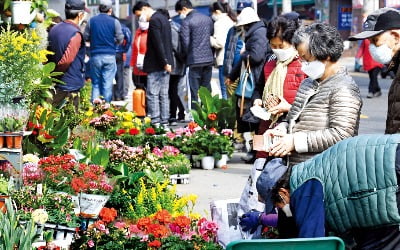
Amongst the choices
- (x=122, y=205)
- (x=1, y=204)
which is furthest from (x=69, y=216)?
(x=122, y=205)

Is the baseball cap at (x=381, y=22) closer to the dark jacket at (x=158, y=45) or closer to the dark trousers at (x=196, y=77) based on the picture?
the dark jacket at (x=158, y=45)

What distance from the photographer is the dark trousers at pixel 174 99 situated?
17.0 meters

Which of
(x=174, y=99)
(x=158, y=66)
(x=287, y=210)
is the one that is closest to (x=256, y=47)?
(x=158, y=66)

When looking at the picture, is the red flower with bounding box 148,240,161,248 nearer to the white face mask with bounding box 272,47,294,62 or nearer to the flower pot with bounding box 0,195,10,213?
the flower pot with bounding box 0,195,10,213

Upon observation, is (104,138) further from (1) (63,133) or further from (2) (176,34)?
(2) (176,34)

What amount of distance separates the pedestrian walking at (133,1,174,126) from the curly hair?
365 inches

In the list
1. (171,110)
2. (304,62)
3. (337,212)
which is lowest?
(171,110)

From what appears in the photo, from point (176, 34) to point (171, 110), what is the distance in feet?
4.21

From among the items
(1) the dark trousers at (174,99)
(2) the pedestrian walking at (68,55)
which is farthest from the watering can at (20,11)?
(1) the dark trousers at (174,99)

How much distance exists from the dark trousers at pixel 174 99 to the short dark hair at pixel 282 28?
27.7 ft

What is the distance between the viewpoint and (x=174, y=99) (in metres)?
17.0

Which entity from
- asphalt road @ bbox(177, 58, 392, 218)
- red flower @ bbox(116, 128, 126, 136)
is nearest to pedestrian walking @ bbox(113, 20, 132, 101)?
asphalt road @ bbox(177, 58, 392, 218)

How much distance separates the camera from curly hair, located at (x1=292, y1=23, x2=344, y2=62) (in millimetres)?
6004

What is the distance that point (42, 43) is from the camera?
10555 mm
